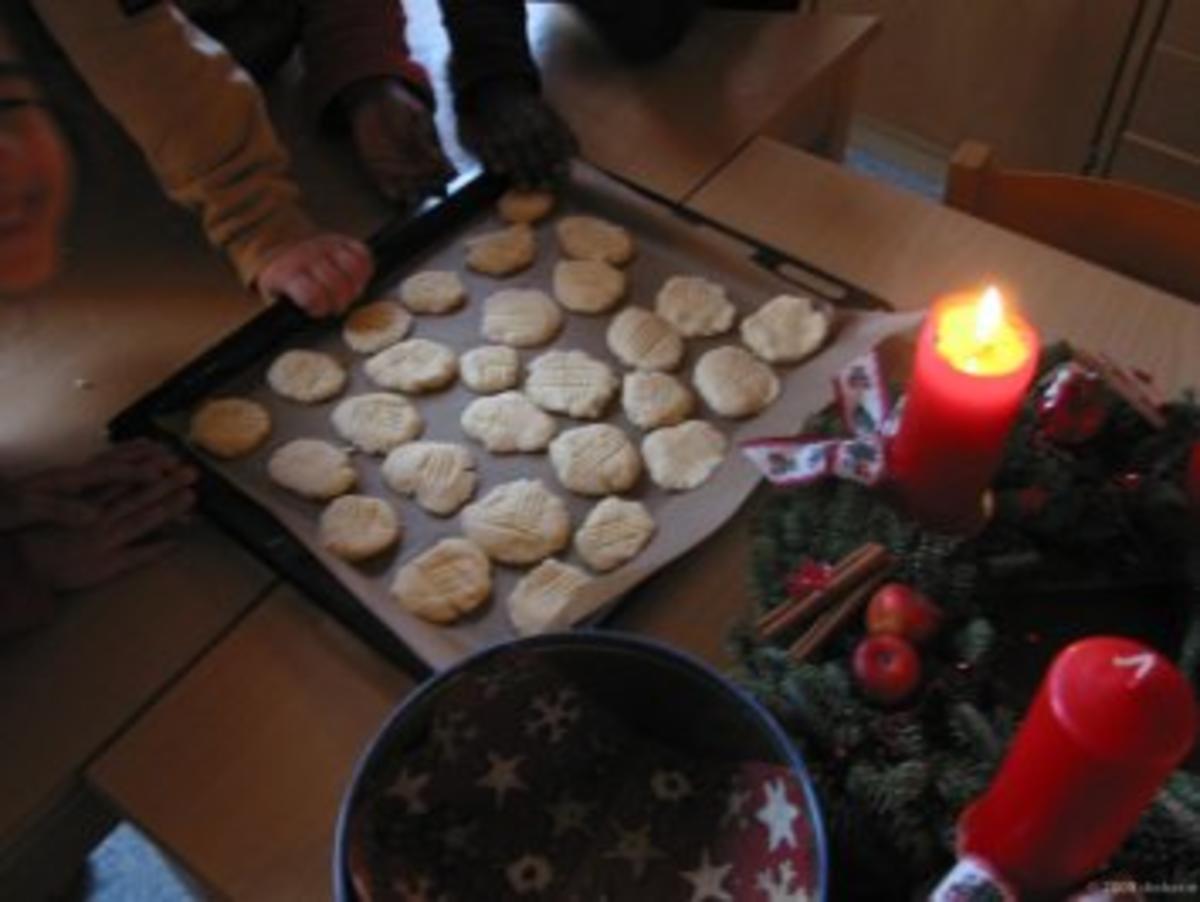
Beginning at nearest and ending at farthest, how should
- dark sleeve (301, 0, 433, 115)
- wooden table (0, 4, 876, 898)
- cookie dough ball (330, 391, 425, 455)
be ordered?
wooden table (0, 4, 876, 898), cookie dough ball (330, 391, 425, 455), dark sleeve (301, 0, 433, 115)

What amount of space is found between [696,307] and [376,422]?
1.02 feet

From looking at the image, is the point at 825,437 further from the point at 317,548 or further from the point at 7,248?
the point at 7,248

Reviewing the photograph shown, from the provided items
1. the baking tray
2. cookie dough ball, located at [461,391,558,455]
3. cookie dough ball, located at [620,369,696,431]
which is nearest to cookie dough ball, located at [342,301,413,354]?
the baking tray

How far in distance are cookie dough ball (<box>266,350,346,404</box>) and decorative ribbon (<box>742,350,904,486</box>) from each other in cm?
39

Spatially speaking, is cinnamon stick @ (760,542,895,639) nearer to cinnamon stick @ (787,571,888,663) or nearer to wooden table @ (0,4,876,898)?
cinnamon stick @ (787,571,888,663)

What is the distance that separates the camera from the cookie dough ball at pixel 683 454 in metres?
0.91

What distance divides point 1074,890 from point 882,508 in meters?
0.26

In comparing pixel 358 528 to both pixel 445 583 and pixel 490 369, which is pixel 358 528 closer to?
pixel 445 583

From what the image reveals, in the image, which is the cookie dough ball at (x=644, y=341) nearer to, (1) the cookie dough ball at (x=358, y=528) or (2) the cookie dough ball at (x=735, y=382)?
(2) the cookie dough ball at (x=735, y=382)

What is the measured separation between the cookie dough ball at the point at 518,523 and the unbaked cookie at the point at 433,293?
0.23m

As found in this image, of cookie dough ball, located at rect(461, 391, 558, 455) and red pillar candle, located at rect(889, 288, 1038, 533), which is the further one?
cookie dough ball, located at rect(461, 391, 558, 455)

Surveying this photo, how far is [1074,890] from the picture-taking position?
523mm

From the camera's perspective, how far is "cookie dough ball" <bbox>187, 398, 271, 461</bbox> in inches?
35.8

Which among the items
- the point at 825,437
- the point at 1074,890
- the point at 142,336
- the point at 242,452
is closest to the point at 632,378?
the point at 825,437
